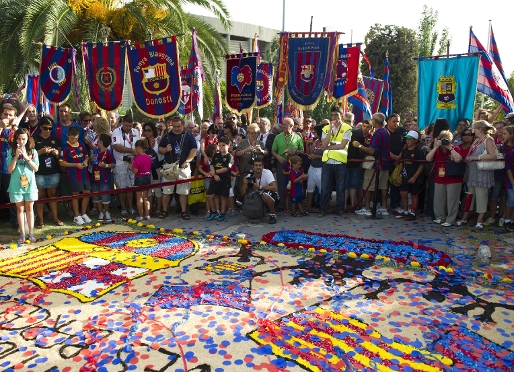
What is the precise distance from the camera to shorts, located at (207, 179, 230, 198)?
26.1 feet

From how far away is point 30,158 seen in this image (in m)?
6.32

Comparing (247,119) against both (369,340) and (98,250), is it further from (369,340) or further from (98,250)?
Answer: (369,340)

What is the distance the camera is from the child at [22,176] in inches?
243

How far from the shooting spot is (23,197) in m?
6.34

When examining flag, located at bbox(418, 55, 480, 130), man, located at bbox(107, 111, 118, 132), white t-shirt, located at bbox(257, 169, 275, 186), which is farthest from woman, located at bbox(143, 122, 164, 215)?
flag, located at bbox(418, 55, 480, 130)

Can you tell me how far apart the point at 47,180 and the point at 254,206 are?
347 centimetres

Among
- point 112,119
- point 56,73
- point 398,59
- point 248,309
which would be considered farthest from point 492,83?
point 398,59

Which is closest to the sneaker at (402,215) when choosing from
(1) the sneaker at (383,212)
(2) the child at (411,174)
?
(2) the child at (411,174)

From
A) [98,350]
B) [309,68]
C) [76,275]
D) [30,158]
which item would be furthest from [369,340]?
[309,68]

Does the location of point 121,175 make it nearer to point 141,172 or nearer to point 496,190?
point 141,172

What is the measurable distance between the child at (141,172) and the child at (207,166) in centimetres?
100

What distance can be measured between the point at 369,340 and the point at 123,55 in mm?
7578

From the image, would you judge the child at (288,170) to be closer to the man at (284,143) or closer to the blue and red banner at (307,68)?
the man at (284,143)

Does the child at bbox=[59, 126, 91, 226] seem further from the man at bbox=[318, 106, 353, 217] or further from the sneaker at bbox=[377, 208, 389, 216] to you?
the sneaker at bbox=[377, 208, 389, 216]
